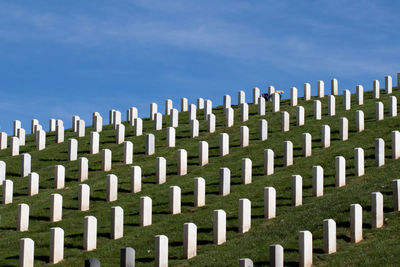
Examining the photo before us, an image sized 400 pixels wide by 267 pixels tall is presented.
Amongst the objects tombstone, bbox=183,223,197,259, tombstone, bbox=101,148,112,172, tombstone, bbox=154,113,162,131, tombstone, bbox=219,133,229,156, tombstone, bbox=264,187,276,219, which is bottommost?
tombstone, bbox=183,223,197,259

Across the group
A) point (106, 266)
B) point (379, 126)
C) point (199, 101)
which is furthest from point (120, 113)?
point (106, 266)

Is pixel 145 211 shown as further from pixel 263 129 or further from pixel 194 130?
pixel 194 130

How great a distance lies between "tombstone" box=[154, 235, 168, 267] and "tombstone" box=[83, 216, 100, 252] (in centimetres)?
243

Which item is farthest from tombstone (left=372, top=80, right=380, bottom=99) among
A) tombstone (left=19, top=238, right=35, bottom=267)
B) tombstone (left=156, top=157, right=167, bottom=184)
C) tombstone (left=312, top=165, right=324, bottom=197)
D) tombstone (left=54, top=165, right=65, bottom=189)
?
tombstone (left=19, top=238, right=35, bottom=267)

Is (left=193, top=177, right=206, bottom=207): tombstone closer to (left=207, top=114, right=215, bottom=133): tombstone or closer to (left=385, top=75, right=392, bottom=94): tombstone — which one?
(left=207, top=114, right=215, bottom=133): tombstone

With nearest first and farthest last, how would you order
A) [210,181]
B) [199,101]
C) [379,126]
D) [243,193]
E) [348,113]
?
[243,193], [210,181], [379,126], [348,113], [199,101]

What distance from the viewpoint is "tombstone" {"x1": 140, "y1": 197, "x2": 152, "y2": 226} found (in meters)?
19.1

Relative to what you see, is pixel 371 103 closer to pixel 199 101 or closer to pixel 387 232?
pixel 199 101

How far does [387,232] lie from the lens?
54.0 feet

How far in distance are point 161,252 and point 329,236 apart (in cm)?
341

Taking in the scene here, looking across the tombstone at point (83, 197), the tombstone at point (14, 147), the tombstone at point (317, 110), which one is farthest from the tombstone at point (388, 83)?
the tombstone at point (83, 197)

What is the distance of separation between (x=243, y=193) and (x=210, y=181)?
1.86m

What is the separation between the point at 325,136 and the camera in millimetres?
24953

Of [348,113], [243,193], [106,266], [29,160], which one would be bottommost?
[106,266]
